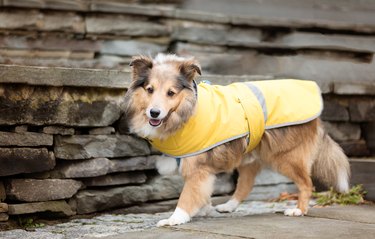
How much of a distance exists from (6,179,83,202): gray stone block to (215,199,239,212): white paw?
1.18 m

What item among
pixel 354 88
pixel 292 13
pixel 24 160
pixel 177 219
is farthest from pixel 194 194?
pixel 292 13

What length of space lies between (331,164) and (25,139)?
2430 mm

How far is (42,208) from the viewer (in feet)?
14.0

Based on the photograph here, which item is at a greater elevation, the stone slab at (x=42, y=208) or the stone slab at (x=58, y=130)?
the stone slab at (x=58, y=130)

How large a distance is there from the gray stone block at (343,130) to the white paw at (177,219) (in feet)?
7.22

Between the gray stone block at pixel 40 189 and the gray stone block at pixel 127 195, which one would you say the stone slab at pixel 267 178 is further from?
the gray stone block at pixel 40 189

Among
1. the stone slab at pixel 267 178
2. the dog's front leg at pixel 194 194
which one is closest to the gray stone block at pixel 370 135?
the stone slab at pixel 267 178

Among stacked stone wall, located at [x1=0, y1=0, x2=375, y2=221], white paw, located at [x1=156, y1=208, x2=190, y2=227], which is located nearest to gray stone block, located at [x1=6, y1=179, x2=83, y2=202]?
stacked stone wall, located at [x1=0, y1=0, x2=375, y2=221]

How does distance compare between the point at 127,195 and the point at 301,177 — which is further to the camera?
the point at 127,195

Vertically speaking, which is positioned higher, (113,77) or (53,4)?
(53,4)

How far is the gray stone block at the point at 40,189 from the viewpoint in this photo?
414cm

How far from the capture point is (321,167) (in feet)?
16.0

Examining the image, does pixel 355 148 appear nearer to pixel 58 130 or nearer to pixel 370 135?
pixel 370 135

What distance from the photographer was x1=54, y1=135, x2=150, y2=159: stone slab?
14.4 ft
